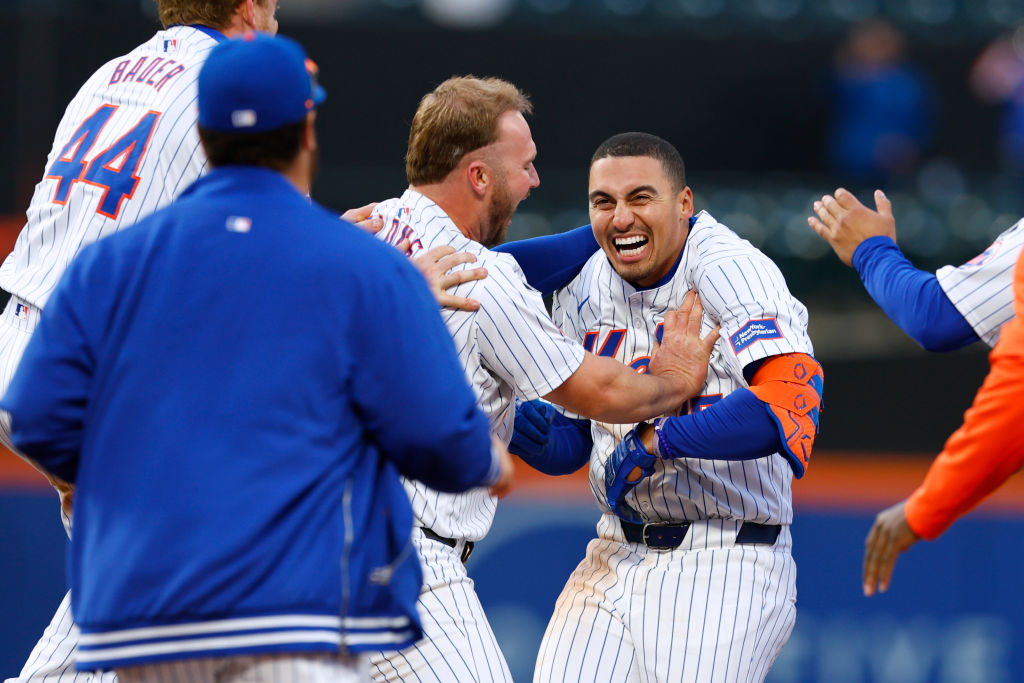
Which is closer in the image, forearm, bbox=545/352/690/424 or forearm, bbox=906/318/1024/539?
forearm, bbox=906/318/1024/539

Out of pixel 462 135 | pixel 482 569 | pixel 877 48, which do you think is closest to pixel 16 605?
pixel 482 569

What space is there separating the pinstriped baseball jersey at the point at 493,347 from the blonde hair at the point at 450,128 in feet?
0.90

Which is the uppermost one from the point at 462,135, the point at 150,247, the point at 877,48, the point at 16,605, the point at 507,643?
the point at 877,48

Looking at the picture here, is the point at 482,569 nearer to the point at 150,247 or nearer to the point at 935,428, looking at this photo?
the point at 935,428

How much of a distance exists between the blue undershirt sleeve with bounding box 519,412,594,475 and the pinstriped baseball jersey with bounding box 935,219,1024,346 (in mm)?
1550

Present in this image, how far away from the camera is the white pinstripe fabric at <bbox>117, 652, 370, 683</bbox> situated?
8.39ft

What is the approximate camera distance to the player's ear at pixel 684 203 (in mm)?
4652

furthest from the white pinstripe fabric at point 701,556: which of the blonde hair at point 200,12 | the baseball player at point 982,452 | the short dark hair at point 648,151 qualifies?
the blonde hair at point 200,12

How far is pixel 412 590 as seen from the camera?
8.97 feet

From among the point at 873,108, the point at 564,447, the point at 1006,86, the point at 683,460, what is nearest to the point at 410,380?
the point at 683,460

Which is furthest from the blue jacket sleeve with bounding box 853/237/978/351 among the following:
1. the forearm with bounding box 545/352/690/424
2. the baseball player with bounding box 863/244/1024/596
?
the forearm with bounding box 545/352/690/424

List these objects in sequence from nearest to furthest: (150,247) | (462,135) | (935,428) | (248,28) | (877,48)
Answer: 1. (150,247)
2. (248,28)
3. (462,135)
4. (935,428)
5. (877,48)

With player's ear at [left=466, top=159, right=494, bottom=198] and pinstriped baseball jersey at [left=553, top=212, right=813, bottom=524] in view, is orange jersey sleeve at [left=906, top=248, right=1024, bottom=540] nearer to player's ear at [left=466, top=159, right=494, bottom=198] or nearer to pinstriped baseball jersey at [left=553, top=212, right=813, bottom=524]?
pinstriped baseball jersey at [left=553, top=212, right=813, bottom=524]

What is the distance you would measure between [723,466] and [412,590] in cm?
192
